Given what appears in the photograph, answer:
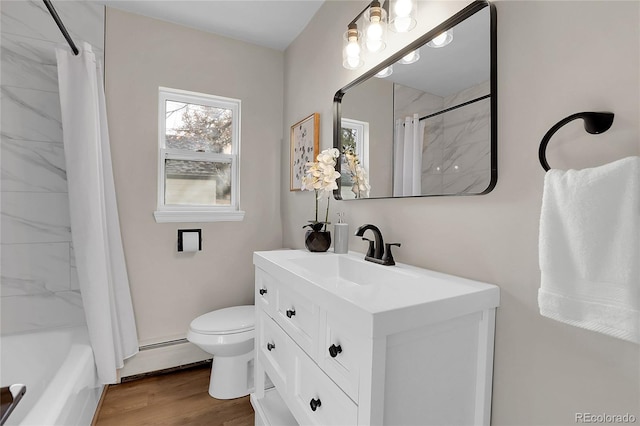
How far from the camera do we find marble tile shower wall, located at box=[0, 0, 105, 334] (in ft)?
6.07

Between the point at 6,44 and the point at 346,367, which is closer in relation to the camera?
the point at 346,367

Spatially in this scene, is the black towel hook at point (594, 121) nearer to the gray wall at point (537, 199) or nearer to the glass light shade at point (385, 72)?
the gray wall at point (537, 199)

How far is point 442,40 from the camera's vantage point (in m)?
1.18

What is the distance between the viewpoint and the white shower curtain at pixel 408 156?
1302 millimetres

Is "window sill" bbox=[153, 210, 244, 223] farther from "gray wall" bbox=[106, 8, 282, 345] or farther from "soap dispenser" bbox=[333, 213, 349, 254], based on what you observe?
"soap dispenser" bbox=[333, 213, 349, 254]

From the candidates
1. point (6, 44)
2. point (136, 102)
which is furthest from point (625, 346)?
point (6, 44)

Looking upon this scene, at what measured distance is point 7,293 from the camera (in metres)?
1.86

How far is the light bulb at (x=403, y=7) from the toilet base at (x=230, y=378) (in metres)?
2.02

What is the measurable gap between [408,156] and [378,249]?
1.40 feet

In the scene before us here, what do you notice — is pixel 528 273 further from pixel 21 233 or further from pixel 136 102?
pixel 21 233

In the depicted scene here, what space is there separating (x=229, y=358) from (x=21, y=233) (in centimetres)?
147

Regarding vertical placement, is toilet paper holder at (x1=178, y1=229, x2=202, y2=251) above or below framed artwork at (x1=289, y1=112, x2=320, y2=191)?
below

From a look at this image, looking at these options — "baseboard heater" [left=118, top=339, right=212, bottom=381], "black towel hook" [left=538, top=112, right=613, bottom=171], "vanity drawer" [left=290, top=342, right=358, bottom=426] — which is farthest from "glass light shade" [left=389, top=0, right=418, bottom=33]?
"baseboard heater" [left=118, top=339, right=212, bottom=381]

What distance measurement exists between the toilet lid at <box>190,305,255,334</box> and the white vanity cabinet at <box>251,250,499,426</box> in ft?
2.46
